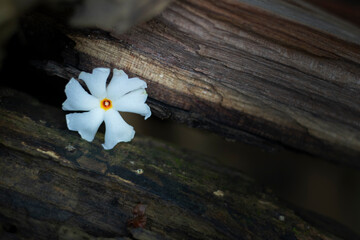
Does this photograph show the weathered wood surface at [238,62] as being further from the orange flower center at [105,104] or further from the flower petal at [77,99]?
the orange flower center at [105,104]

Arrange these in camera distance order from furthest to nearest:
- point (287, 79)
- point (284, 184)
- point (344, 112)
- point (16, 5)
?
→ point (284, 184) → point (344, 112) → point (287, 79) → point (16, 5)

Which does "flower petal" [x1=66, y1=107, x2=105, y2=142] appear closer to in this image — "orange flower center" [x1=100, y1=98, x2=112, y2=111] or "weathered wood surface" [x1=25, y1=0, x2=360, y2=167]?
"orange flower center" [x1=100, y1=98, x2=112, y2=111]

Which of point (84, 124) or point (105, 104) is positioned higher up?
point (105, 104)

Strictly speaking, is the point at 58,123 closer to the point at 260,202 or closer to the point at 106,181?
the point at 106,181

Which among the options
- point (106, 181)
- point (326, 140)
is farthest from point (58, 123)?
point (326, 140)

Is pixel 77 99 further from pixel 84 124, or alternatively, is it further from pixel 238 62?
pixel 238 62

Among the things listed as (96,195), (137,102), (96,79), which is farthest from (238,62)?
(96,195)

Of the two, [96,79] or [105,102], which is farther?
[105,102]
